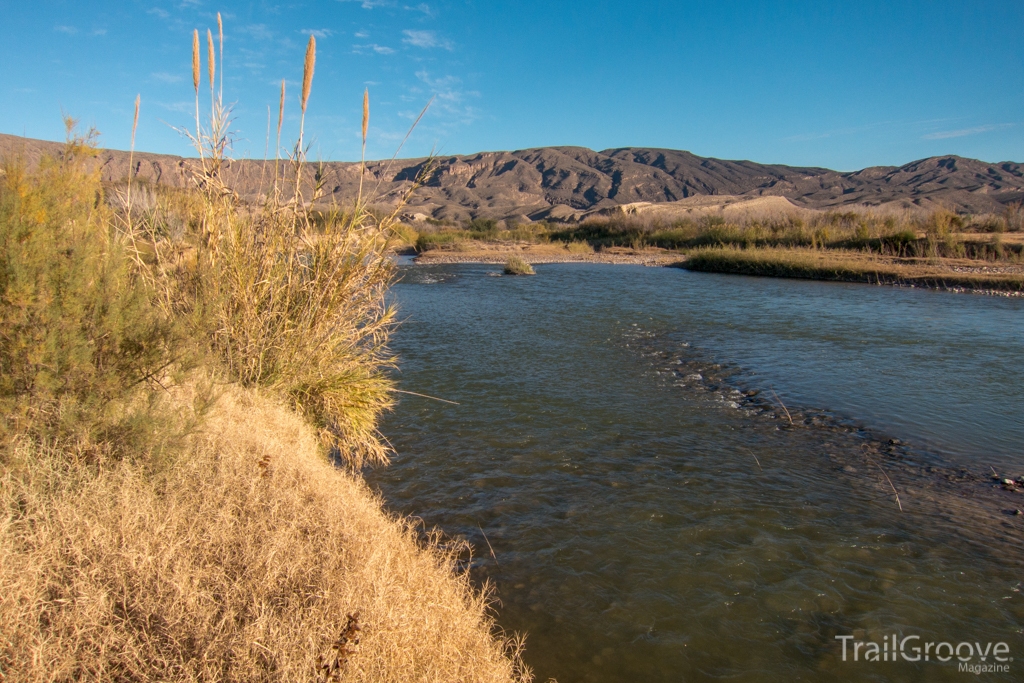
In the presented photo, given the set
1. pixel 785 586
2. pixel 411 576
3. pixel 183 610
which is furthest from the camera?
pixel 785 586

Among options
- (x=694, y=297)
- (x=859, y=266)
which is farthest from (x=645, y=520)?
(x=859, y=266)

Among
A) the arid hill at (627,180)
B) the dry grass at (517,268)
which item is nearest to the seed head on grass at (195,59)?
the dry grass at (517,268)

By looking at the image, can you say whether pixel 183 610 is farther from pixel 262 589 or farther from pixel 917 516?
pixel 917 516

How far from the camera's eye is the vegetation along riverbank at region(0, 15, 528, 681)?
2141 millimetres

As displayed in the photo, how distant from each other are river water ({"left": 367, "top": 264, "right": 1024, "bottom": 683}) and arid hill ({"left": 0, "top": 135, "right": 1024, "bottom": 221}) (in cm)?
6609

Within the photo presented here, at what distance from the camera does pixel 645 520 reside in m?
4.81

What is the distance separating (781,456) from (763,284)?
17.2 m

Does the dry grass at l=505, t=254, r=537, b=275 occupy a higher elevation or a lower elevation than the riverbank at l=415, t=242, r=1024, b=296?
lower

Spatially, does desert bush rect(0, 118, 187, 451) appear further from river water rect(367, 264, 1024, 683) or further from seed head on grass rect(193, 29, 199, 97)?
river water rect(367, 264, 1024, 683)

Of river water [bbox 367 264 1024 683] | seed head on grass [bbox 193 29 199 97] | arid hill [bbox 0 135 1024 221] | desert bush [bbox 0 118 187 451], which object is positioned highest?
arid hill [bbox 0 135 1024 221]

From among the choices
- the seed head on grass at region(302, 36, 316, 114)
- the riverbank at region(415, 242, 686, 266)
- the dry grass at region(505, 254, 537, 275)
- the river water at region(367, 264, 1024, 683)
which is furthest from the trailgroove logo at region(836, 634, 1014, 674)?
the riverbank at region(415, 242, 686, 266)

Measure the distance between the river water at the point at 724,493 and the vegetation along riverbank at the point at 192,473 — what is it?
782 mm

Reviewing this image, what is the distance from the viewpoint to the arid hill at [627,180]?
90.1m

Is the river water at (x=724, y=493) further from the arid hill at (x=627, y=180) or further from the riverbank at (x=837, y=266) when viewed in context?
the arid hill at (x=627, y=180)
